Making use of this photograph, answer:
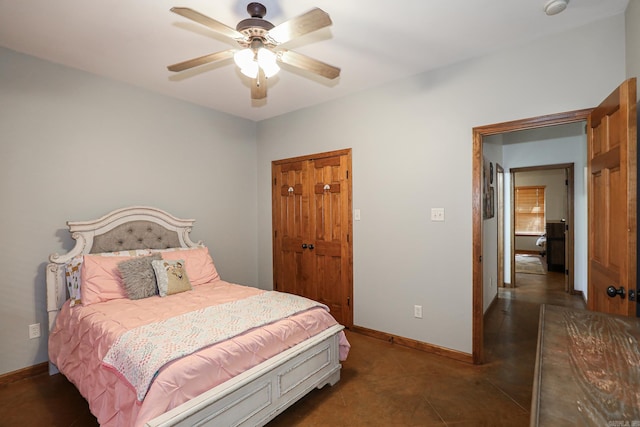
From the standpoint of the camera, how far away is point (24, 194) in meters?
2.52

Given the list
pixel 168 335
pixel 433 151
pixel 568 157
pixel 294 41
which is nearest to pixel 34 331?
pixel 168 335

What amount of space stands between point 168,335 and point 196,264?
54.2 inches

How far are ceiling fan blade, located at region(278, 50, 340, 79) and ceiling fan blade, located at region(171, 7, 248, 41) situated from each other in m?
0.27

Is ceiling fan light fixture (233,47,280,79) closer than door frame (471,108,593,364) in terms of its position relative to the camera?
Yes

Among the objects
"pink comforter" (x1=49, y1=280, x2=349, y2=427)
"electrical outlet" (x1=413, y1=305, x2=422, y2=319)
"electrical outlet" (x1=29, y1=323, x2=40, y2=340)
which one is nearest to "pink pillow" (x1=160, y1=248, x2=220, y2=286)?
"pink comforter" (x1=49, y1=280, x2=349, y2=427)

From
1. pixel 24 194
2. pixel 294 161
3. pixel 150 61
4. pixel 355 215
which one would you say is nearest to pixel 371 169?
pixel 355 215

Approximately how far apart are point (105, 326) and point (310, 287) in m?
2.27

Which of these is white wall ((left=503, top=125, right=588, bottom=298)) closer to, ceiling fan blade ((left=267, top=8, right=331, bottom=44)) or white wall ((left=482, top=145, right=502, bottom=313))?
white wall ((left=482, top=145, right=502, bottom=313))

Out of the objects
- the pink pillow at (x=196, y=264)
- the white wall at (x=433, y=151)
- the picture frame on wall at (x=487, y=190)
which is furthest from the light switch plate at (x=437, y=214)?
the pink pillow at (x=196, y=264)

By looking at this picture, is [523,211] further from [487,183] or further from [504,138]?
[487,183]

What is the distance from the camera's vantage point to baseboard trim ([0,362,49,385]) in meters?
2.43

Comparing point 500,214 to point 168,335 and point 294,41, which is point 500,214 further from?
point 168,335

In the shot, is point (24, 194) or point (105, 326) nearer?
point (105, 326)

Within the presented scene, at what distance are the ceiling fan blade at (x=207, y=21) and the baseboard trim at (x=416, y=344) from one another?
9.56 ft
